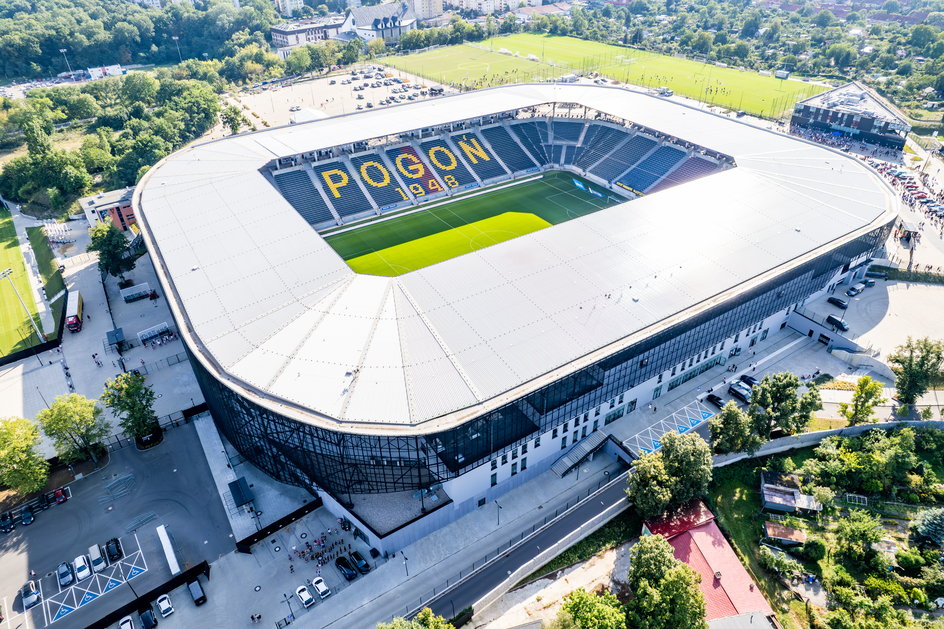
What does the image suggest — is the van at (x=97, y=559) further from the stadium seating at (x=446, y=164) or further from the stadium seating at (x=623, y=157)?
the stadium seating at (x=623, y=157)

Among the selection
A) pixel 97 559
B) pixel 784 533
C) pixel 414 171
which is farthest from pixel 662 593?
pixel 414 171

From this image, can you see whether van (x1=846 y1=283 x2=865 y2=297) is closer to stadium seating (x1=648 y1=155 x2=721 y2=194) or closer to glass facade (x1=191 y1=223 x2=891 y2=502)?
glass facade (x1=191 y1=223 x2=891 y2=502)

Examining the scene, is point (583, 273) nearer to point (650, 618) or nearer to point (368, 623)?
point (650, 618)

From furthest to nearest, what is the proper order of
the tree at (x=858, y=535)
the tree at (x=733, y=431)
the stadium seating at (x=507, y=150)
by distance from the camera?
the stadium seating at (x=507, y=150)
the tree at (x=733, y=431)
the tree at (x=858, y=535)

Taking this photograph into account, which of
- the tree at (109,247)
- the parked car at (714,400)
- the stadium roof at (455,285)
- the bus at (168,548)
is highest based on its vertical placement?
the stadium roof at (455,285)

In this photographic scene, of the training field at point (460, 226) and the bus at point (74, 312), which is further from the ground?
the training field at point (460, 226)

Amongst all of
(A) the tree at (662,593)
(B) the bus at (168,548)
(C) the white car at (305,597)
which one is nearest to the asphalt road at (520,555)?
(A) the tree at (662,593)

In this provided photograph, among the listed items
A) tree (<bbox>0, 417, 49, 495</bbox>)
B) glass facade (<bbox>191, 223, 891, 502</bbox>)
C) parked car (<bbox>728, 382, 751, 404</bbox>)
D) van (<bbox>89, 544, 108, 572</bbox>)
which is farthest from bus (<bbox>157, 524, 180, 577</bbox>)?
parked car (<bbox>728, 382, 751, 404</bbox>)

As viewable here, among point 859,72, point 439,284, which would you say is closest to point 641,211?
point 439,284
